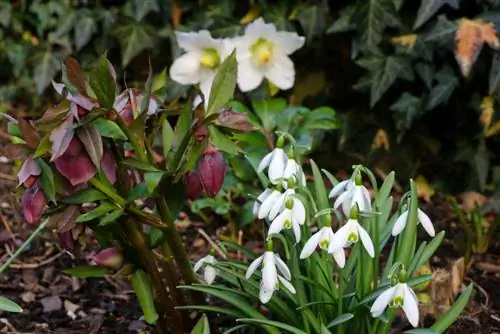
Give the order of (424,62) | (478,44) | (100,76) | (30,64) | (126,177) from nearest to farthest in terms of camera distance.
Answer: (100,76) < (126,177) < (478,44) < (424,62) < (30,64)

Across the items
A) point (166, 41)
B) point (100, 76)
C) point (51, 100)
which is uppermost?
point (100, 76)

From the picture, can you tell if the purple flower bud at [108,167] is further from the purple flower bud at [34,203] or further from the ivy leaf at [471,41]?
the ivy leaf at [471,41]

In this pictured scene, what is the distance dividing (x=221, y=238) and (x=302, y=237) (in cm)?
80

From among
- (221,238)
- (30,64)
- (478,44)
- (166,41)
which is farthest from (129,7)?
(478,44)

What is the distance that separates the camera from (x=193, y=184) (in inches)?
62.9

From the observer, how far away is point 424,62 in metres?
2.48

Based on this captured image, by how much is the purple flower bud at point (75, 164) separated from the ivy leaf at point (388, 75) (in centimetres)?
120

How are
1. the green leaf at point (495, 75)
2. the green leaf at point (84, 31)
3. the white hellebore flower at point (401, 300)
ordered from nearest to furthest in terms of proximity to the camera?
the white hellebore flower at point (401, 300) < the green leaf at point (495, 75) < the green leaf at point (84, 31)

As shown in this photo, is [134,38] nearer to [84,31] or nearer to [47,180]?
[84,31]

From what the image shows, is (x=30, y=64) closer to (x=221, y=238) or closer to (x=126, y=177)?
(x=221, y=238)

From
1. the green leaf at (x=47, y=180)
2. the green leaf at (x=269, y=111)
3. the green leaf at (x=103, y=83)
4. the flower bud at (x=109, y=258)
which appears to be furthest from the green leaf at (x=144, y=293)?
the green leaf at (x=269, y=111)

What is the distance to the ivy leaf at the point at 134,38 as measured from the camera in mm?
2871

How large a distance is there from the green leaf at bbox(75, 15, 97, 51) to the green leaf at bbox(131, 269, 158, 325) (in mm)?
1475

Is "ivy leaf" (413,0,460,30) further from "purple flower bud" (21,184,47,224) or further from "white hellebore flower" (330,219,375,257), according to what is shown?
"purple flower bud" (21,184,47,224)
